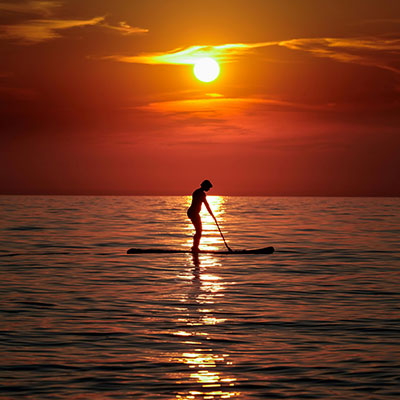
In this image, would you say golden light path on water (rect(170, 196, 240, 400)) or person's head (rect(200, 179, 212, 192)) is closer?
golden light path on water (rect(170, 196, 240, 400))

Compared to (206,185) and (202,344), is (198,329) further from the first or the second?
(206,185)

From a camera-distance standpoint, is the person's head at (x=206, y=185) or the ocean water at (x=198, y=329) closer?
the ocean water at (x=198, y=329)

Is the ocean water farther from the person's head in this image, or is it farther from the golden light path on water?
the person's head

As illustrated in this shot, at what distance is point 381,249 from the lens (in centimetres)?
3059

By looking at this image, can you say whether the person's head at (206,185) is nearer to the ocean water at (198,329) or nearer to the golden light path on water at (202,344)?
the ocean water at (198,329)

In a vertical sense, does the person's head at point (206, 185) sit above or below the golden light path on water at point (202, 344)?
above

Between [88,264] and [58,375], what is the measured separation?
1418 centimetres

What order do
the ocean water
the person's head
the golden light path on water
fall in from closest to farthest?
the golden light path on water → the ocean water → the person's head

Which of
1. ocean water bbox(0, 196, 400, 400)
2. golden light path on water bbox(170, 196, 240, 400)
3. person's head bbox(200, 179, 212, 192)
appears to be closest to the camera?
golden light path on water bbox(170, 196, 240, 400)

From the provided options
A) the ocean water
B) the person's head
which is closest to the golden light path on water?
the ocean water

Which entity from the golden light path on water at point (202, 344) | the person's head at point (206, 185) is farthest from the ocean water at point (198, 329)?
the person's head at point (206, 185)

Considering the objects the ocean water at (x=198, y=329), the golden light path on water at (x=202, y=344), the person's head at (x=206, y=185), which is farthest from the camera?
the person's head at (x=206, y=185)

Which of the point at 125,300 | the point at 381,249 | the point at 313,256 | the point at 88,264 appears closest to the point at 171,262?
the point at 88,264

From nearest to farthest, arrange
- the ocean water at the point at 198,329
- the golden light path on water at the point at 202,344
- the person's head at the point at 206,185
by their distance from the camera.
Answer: the golden light path on water at the point at 202,344 < the ocean water at the point at 198,329 < the person's head at the point at 206,185
